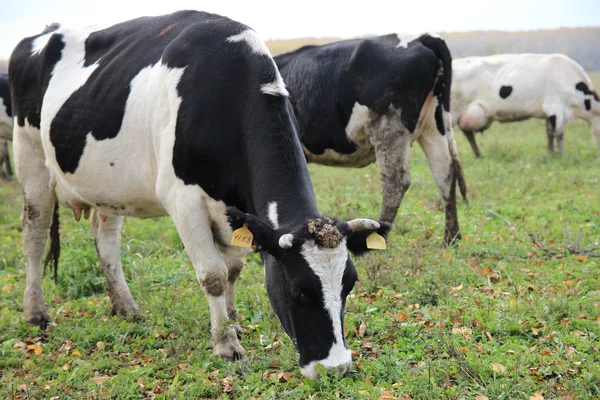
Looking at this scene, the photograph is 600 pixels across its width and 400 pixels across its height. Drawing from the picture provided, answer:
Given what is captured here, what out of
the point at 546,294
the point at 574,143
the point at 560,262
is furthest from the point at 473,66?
the point at 546,294

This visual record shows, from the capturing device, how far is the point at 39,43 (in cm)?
631

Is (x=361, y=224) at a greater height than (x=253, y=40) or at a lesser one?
lesser

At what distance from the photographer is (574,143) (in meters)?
15.9

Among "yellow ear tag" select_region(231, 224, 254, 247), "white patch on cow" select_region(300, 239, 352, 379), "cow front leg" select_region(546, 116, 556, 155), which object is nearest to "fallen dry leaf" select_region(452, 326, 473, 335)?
"white patch on cow" select_region(300, 239, 352, 379)

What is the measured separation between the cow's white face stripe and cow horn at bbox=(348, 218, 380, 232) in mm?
207

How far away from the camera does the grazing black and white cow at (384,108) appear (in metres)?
7.36

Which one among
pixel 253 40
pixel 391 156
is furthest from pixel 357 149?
pixel 253 40

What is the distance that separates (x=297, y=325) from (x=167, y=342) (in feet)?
5.48

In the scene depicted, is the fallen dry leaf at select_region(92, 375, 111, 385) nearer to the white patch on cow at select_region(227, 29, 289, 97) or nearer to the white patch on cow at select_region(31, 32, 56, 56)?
the white patch on cow at select_region(227, 29, 289, 97)

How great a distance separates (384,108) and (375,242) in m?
3.45

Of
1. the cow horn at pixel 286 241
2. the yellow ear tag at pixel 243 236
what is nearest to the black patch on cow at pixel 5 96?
the yellow ear tag at pixel 243 236

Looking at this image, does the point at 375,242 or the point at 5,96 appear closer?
the point at 375,242

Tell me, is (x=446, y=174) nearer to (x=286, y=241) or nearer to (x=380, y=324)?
(x=380, y=324)

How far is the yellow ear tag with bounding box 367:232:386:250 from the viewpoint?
416 centimetres
